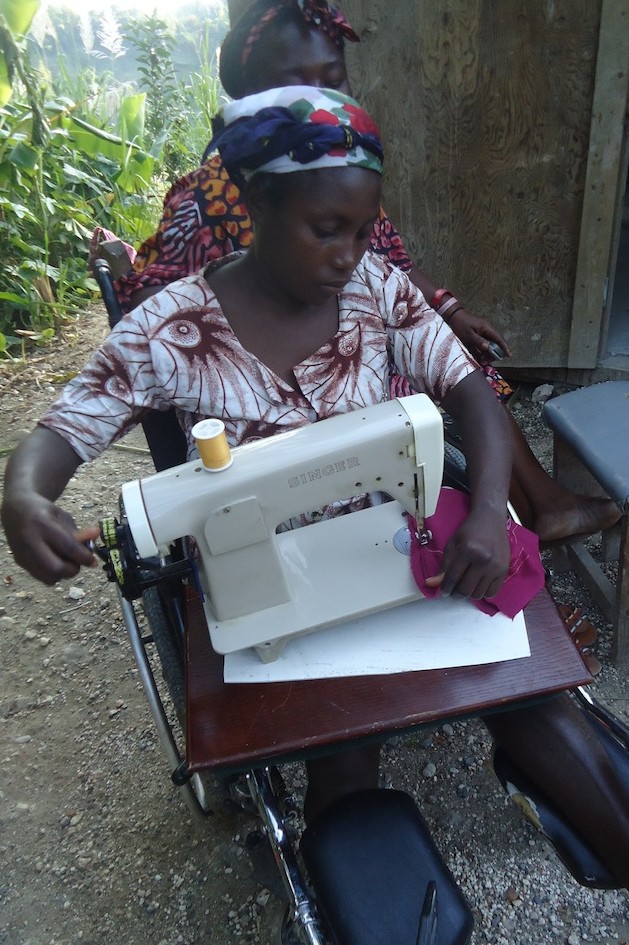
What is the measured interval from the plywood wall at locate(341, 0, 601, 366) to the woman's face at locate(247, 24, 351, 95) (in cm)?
147

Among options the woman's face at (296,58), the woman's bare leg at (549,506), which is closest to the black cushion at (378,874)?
the woman's bare leg at (549,506)

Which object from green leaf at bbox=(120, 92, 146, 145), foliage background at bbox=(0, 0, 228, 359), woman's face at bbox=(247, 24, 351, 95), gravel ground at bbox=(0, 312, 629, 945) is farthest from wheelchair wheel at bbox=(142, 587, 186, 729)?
green leaf at bbox=(120, 92, 146, 145)

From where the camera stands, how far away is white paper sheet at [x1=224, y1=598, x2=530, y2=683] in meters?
1.25

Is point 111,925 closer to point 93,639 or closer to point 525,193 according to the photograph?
point 93,639

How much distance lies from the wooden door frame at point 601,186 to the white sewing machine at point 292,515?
2.60 meters

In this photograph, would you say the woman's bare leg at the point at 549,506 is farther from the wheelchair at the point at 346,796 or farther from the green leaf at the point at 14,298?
the green leaf at the point at 14,298

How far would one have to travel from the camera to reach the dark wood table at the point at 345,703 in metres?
1.17

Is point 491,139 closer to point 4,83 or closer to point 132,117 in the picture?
point 4,83

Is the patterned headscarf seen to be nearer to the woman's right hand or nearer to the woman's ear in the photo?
the woman's ear

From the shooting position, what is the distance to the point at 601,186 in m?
3.22

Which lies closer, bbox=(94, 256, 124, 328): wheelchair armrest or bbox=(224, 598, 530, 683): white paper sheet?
bbox=(224, 598, 530, 683): white paper sheet

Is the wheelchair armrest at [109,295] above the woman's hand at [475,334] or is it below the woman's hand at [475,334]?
above

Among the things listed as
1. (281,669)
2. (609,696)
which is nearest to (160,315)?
(281,669)

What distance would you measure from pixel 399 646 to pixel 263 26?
66.7 inches
